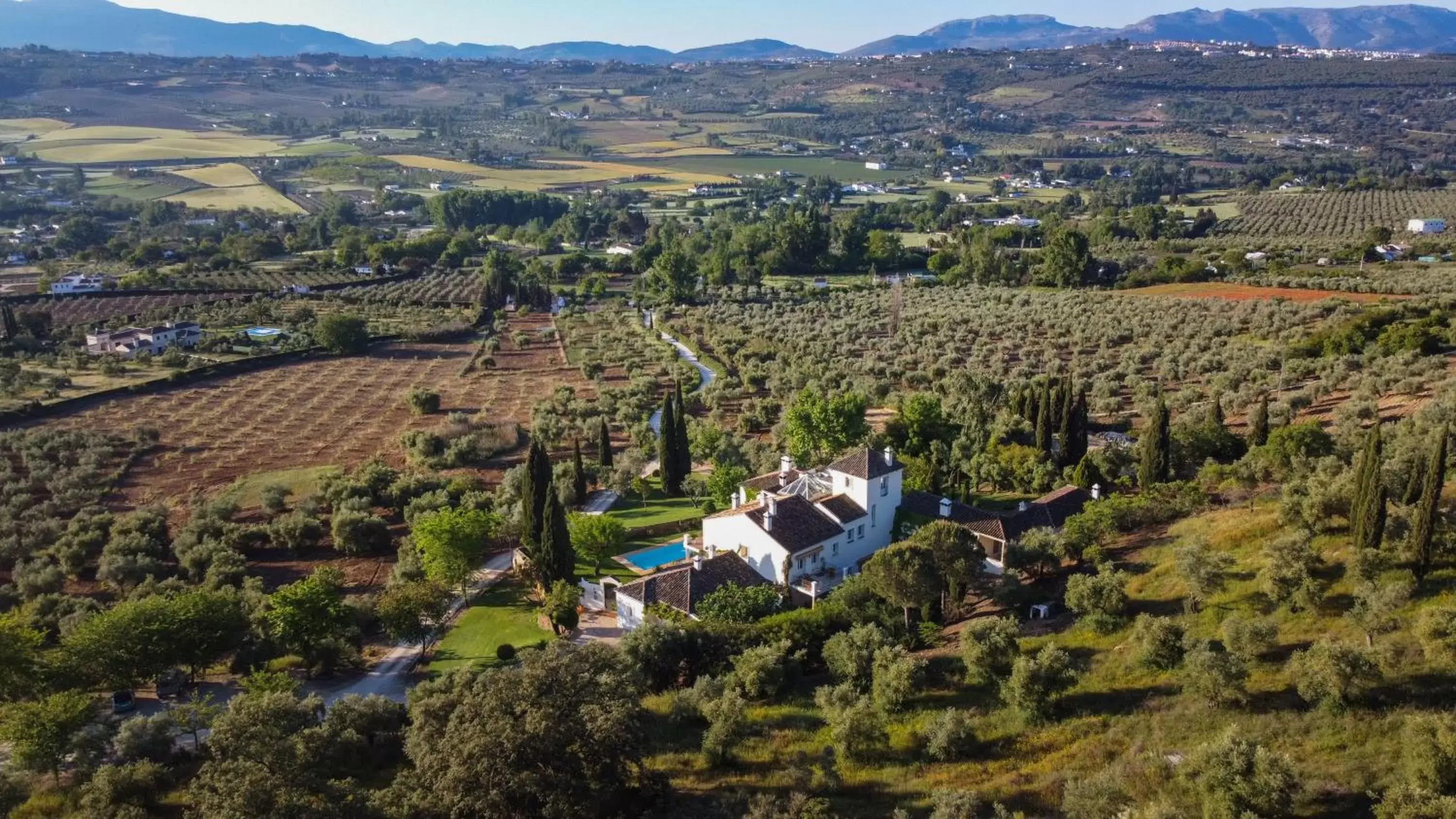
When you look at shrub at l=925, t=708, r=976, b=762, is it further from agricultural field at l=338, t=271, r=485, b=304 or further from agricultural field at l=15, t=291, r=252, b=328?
agricultural field at l=15, t=291, r=252, b=328

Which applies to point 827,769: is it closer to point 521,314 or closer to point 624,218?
point 521,314

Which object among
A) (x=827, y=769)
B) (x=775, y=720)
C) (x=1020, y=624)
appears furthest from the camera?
(x=1020, y=624)

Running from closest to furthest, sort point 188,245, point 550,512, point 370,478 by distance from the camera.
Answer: point 550,512 → point 370,478 → point 188,245

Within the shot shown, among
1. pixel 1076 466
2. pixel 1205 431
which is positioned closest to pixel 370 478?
pixel 1076 466

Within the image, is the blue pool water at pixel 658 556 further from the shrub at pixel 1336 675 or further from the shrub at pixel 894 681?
the shrub at pixel 1336 675

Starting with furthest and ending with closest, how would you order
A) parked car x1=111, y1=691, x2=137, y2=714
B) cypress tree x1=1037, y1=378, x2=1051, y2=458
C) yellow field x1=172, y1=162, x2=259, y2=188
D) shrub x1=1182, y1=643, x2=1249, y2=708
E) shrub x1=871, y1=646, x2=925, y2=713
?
yellow field x1=172, y1=162, x2=259, y2=188, cypress tree x1=1037, y1=378, x2=1051, y2=458, parked car x1=111, y1=691, x2=137, y2=714, shrub x1=871, y1=646, x2=925, y2=713, shrub x1=1182, y1=643, x2=1249, y2=708

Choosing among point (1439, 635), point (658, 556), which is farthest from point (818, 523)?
point (1439, 635)

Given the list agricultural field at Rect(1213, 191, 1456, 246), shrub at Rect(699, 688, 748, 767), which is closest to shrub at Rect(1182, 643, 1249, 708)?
shrub at Rect(699, 688, 748, 767)

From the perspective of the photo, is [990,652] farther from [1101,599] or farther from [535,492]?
[535,492]
